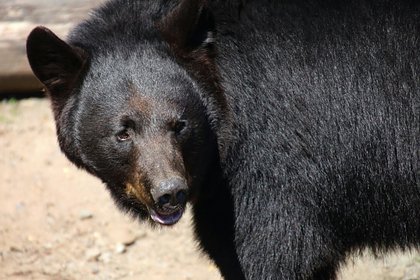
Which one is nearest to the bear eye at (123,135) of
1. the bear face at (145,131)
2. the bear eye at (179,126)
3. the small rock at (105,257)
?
the bear face at (145,131)

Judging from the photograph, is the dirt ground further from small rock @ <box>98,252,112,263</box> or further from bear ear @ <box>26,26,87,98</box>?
bear ear @ <box>26,26,87,98</box>

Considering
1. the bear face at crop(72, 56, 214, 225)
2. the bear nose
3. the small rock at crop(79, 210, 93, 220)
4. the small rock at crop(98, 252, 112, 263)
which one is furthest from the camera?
the small rock at crop(79, 210, 93, 220)

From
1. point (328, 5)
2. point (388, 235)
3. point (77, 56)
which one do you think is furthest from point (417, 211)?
point (77, 56)

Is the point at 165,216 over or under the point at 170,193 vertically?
under

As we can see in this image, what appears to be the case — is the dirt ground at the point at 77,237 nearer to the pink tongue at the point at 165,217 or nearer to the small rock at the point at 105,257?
the small rock at the point at 105,257

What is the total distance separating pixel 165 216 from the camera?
16.8 feet

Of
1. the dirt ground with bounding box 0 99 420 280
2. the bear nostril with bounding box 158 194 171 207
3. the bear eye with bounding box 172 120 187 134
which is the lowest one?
the dirt ground with bounding box 0 99 420 280

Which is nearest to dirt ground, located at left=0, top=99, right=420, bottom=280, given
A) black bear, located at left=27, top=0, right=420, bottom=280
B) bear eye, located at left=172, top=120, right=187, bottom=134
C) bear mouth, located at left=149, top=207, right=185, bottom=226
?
black bear, located at left=27, top=0, right=420, bottom=280

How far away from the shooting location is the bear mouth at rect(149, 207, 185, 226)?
5.09 m

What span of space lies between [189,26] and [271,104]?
24.9 inches

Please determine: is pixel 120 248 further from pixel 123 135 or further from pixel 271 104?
pixel 271 104

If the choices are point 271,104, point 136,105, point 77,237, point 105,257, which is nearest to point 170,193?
point 136,105

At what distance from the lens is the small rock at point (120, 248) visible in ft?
23.2

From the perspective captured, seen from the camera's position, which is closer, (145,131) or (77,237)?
(145,131)
